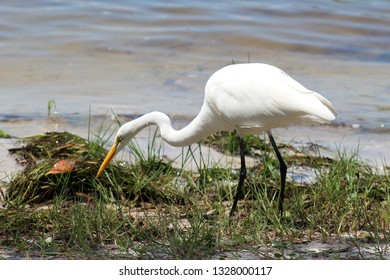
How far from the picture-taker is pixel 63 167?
5.06 meters

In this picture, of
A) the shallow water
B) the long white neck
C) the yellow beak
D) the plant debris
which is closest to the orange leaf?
the plant debris

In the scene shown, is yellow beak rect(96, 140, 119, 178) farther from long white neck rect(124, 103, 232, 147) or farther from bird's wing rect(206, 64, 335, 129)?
bird's wing rect(206, 64, 335, 129)

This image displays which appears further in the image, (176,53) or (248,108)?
(176,53)

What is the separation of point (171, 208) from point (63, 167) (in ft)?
2.57

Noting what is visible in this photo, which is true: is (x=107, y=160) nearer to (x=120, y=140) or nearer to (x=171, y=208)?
(x=120, y=140)

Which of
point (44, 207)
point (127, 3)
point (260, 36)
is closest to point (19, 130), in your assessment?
point (44, 207)

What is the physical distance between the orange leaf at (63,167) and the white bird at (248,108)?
0.66 feet

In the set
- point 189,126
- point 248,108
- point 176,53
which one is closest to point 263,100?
point 248,108

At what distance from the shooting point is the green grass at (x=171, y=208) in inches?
156

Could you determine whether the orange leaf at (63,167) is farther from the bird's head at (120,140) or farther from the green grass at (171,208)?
the bird's head at (120,140)

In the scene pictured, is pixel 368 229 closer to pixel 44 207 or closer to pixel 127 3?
pixel 44 207

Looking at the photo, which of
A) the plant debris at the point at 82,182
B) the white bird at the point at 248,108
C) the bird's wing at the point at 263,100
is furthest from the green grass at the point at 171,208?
the bird's wing at the point at 263,100

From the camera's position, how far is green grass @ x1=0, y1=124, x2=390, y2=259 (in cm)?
396

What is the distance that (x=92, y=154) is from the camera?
536 centimetres
